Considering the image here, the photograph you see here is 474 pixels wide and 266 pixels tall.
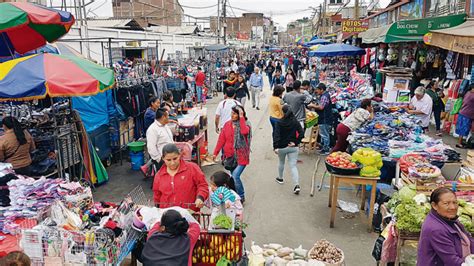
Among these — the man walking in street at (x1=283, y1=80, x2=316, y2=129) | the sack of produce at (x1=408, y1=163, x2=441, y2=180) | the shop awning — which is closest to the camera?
the sack of produce at (x1=408, y1=163, x2=441, y2=180)

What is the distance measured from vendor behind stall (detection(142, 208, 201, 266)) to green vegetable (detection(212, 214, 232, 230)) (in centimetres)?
49

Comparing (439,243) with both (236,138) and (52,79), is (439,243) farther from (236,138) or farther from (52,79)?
(52,79)

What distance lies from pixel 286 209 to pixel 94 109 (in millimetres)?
5264

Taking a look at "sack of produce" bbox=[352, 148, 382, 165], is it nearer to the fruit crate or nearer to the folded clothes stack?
the fruit crate

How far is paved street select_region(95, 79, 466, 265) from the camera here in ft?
20.3

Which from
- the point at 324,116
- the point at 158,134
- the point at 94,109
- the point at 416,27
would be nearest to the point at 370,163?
the point at 158,134

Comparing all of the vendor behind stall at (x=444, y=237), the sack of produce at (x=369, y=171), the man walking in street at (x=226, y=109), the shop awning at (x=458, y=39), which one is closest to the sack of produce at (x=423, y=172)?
the sack of produce at (x=369, y=171)

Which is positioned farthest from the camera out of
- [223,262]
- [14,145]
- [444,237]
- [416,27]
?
[416,27]

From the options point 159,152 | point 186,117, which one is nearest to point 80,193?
point 159,152

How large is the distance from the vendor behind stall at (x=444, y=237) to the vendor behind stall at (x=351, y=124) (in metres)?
4.79

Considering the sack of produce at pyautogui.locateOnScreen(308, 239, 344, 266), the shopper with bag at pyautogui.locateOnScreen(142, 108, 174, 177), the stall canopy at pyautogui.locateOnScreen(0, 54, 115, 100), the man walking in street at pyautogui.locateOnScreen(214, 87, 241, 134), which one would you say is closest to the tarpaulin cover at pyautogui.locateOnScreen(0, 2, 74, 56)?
the stall canopy at pyautogui.locateOnScreen(0, 54, 115, 100)

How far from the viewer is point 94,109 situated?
30.6 feet

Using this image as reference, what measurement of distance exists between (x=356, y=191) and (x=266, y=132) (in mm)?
5915

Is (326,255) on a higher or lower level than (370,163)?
lower
